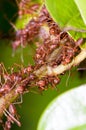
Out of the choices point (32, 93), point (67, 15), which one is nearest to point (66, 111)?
point (67, 15)

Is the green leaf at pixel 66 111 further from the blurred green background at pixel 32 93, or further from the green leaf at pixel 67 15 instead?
the blurred green background at pixel 32 93

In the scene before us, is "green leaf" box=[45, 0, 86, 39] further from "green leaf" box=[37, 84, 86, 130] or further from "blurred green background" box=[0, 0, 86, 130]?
"blurred green background" box=[0, 0, 86, 130]

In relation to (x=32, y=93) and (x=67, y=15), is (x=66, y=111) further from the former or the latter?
(x=32, y=93)

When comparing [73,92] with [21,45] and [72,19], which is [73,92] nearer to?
[72,19]

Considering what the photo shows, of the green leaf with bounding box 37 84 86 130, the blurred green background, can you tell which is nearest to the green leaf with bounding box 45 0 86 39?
the green leaf with bounding box 37 84 86 130

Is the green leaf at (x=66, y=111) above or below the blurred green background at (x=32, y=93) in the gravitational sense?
below

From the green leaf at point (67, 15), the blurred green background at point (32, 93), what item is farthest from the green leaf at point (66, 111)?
the blurred green background at point (32, 93)

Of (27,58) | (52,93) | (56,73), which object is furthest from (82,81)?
(56,73)
